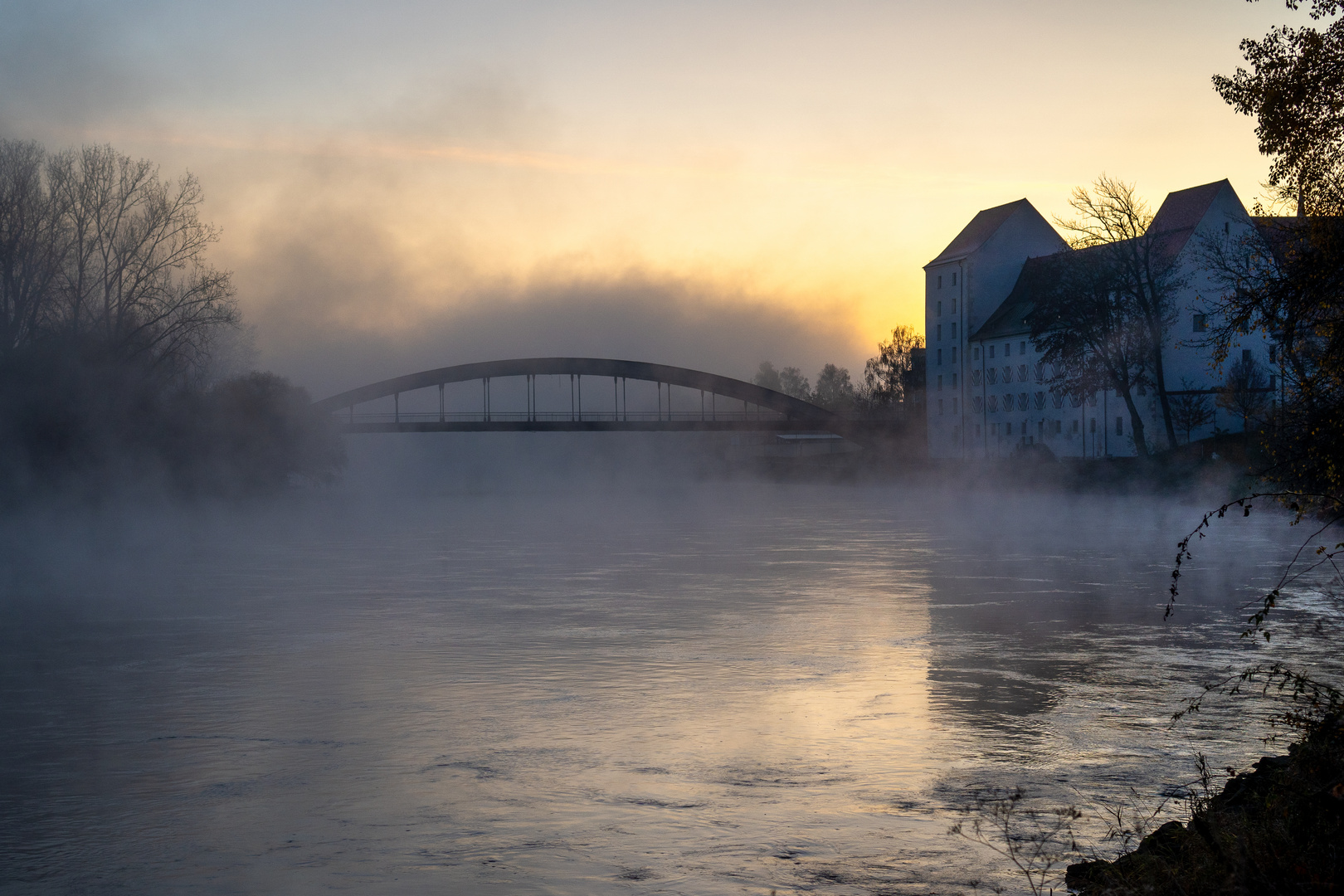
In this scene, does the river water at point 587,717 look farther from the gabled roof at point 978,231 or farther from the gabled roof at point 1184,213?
the gabled roof at point 978,231

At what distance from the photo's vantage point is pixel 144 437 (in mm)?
39250

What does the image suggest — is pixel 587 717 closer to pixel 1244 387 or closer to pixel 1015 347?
pixel 1244 387

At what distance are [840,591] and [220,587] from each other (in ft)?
33.1

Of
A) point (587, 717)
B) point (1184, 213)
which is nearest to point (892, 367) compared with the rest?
point (1184, 213)

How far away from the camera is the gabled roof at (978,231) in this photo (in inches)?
2904

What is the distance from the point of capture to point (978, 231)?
7544cm

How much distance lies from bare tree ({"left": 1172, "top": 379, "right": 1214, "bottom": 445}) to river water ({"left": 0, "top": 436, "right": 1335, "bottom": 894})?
99.4 feet

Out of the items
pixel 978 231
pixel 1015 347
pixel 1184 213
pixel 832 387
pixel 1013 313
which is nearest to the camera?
pixel 1184 213

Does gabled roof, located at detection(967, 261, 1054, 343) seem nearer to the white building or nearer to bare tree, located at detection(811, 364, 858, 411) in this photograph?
the white building

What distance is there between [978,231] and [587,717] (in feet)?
228

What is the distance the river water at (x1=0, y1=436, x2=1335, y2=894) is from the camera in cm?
677

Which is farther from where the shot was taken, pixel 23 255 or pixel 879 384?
pixel 879 384

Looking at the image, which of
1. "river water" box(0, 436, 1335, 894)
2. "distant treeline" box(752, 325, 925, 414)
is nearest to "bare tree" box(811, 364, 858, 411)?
"distant treeline" box(752, 325, 925, 414)

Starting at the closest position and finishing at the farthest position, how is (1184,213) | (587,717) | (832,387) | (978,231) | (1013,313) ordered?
(587,717), (1184,213), (1013,313), (978,231), (832,387)
